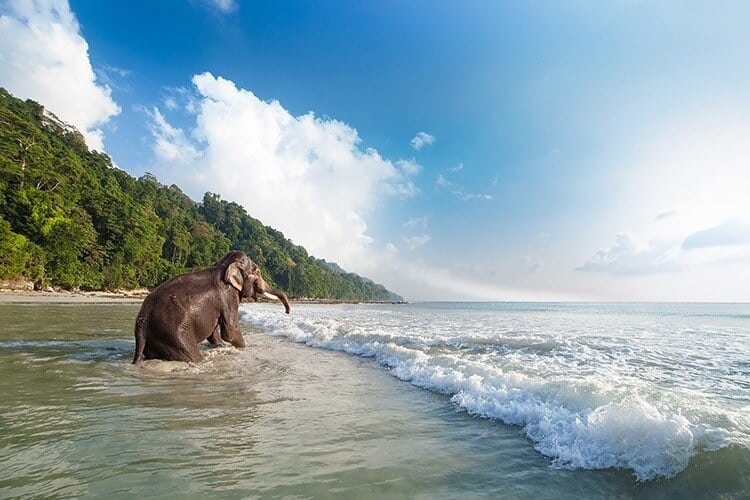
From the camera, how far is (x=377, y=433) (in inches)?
157

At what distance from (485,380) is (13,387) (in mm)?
6537

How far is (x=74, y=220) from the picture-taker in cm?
4766

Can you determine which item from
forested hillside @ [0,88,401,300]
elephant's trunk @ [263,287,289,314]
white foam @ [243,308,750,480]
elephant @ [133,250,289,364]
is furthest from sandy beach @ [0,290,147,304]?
white foam @ [243,308,750,480]

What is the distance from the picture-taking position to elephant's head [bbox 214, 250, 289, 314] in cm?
858

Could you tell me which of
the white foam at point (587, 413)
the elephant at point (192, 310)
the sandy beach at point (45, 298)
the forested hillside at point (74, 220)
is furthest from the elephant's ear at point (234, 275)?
the forested hillside at point (74, 220)

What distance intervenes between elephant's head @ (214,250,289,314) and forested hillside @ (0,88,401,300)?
4047 centimetres

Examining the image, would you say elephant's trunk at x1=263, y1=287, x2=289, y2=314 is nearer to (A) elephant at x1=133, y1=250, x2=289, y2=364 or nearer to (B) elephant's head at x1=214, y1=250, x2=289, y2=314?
(B) elephant's head at x1=214, y1=250, x2=289, y2=314

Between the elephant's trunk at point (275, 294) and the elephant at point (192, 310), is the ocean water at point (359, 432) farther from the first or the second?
the elephant's trunk at point (275, 294)

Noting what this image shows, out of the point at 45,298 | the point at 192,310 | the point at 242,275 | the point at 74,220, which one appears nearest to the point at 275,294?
the point at 242,275

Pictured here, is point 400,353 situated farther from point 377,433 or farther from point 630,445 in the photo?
point 630,445

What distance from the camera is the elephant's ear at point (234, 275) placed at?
8.48m

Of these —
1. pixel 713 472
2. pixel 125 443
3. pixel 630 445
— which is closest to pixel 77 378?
pixel 125 443

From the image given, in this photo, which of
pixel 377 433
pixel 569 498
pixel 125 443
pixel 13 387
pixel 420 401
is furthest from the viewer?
pixel 420 401

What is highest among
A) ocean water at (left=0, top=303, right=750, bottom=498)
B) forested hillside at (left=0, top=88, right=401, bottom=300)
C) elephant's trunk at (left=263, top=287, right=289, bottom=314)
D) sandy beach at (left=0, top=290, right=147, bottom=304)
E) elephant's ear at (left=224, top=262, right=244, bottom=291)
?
forested hillside at (left=0, top=88, right=401, bottom=300)
